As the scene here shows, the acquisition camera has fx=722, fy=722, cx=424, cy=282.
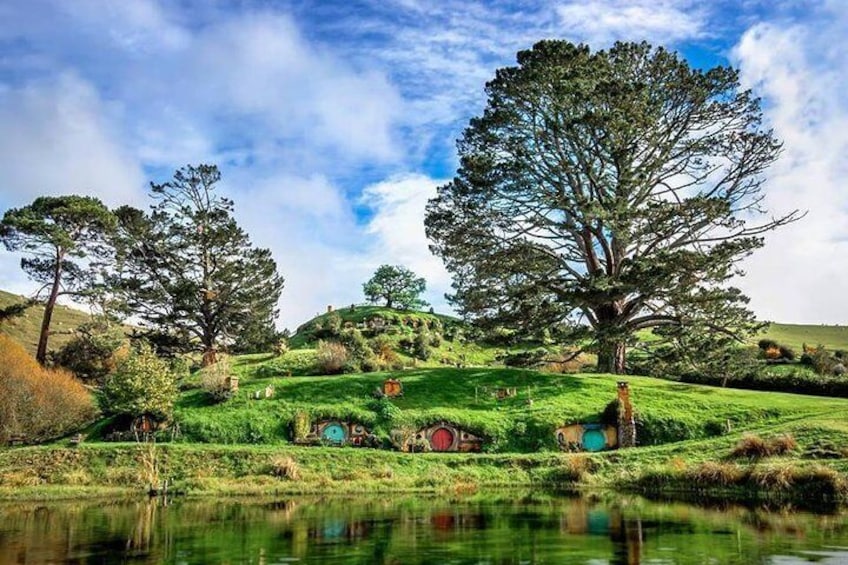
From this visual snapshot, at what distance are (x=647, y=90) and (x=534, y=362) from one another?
19.8 m

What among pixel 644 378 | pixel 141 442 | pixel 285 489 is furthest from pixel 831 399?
pixel 141 442

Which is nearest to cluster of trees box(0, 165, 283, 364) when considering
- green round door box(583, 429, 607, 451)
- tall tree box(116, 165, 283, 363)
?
tall tree box(116, 165, 283, 363)

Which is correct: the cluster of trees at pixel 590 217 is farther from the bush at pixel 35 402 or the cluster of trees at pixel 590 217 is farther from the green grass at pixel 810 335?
the green grass at pixel 810 335

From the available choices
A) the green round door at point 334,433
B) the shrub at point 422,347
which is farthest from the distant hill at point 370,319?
the green round door at point 334,433

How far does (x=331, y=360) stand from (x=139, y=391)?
52.1 ft

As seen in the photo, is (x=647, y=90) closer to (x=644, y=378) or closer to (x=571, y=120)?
(x=571, y=120)

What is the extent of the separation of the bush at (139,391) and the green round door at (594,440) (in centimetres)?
2319

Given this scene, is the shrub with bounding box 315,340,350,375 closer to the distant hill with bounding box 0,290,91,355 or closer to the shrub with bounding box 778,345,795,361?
the distant hill with bounding box 0,290,91,355

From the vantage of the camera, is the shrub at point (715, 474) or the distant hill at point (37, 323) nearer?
the shrub at point (715, 474)

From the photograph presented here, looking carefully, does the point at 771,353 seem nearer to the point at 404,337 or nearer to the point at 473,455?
the point at 404,337

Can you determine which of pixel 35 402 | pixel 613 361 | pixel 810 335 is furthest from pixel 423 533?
pixel 810 335

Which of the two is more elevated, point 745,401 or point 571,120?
point 571,120

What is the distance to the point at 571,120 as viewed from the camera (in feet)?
155

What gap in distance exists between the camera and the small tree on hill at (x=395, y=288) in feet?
328
